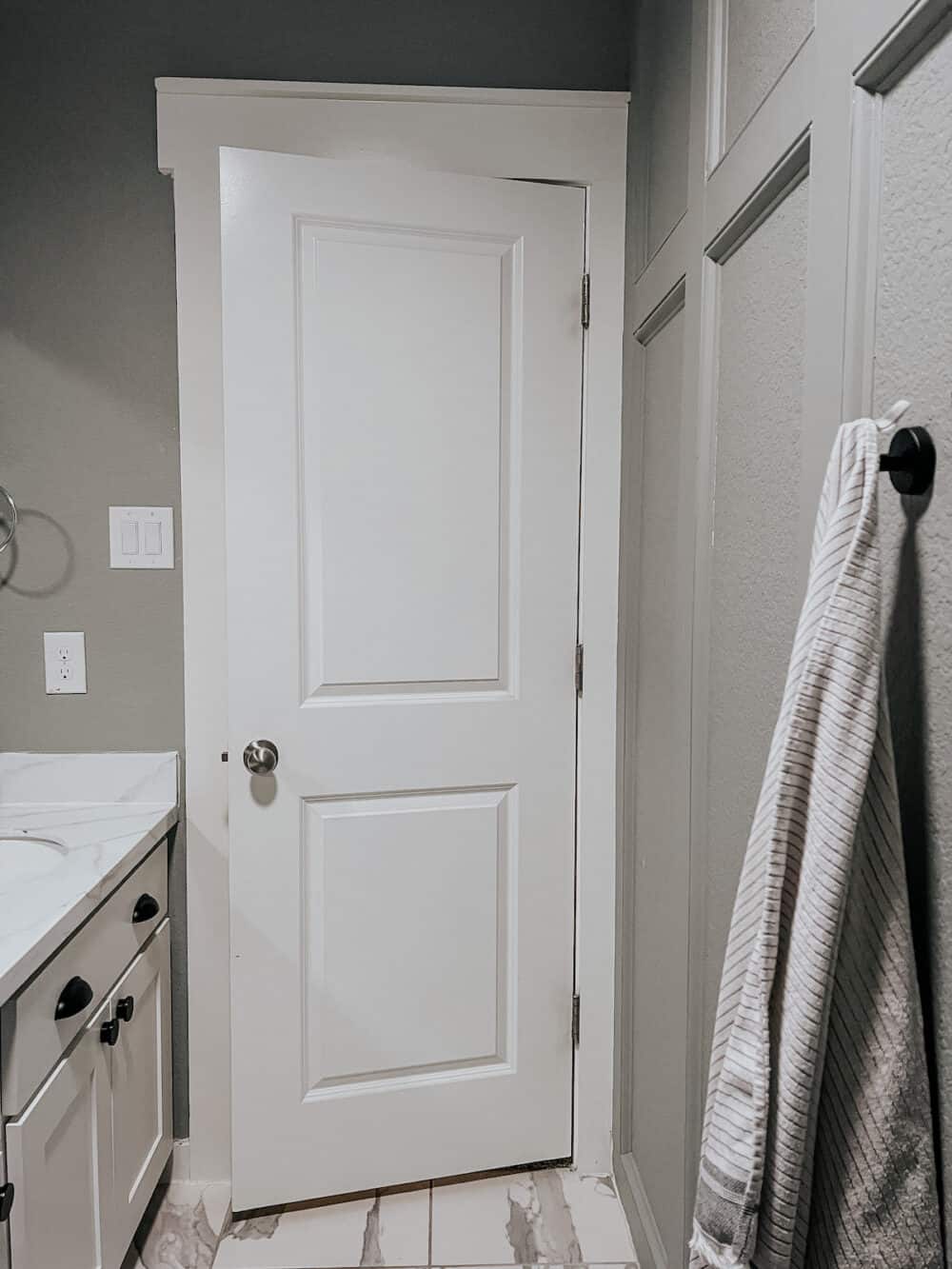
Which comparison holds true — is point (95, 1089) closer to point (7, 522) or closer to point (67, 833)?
point (67, 833)

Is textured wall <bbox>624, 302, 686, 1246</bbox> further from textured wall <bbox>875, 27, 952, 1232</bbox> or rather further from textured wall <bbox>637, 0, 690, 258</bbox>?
textured wall <bbox>875, 27, 952, 1232</bbox>

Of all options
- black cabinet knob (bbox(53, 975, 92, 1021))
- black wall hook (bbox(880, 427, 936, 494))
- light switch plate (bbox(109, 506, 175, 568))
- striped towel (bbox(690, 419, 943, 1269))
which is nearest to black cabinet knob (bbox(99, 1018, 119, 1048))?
black cabinet knob (bbox(53, 975, 92, 1021))

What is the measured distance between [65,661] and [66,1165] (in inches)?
34.9

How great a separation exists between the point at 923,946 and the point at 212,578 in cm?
140

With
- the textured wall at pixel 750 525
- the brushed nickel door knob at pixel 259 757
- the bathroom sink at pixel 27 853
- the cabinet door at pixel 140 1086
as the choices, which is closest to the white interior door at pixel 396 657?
the brushed nickel door knob at pixel 259 757

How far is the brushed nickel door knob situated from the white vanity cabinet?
24cm

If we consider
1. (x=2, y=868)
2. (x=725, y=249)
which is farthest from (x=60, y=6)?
(x=2, y=868)

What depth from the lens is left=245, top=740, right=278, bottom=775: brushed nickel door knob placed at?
1.67 meters

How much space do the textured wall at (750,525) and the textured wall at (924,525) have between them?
0.20 meters

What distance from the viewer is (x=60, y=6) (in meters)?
1.67

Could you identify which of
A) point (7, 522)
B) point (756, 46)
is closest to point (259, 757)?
point (7, 522)

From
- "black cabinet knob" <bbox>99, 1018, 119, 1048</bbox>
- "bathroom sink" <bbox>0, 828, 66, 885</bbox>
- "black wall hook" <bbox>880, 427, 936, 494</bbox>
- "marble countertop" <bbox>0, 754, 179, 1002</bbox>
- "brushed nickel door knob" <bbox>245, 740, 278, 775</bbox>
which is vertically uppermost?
"black wall hook" <bbox>880, 427, 936, 494</bbox>

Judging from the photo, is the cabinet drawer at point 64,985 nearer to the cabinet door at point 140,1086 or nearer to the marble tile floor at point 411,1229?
the cabinet door at point 140,1086

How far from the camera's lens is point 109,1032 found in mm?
1355
